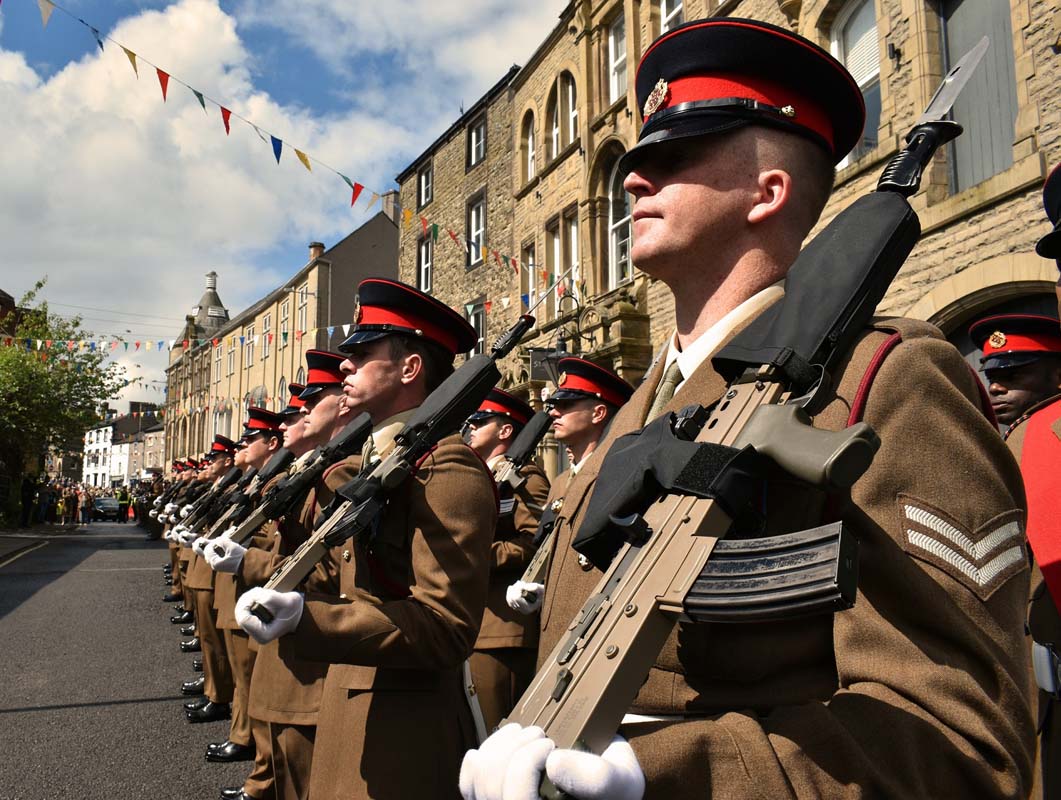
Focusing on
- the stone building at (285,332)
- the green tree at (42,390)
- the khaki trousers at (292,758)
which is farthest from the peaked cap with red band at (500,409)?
the green tree at (42,390)

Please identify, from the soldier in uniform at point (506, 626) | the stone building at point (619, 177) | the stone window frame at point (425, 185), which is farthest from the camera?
the stone window frame at point (425, 185)

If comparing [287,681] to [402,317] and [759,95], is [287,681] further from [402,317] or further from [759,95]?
[759,95]

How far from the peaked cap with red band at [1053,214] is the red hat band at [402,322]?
Result: 87.0 inches

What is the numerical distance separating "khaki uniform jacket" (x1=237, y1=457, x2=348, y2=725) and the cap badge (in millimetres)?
2369

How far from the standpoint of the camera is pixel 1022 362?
4.40 m

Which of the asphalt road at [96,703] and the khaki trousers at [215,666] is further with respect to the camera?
the khaki trousers at [215,666]

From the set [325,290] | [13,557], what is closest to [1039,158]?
[13,557]

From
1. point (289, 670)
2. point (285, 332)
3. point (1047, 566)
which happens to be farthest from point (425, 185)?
point (1047, 566)

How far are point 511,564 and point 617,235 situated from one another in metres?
11.2

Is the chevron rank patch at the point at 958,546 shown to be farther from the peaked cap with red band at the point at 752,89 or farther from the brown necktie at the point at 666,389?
the peaked cap with red band at the point at 752,89

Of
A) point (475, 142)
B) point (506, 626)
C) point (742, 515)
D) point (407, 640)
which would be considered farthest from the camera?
point (475, 142)

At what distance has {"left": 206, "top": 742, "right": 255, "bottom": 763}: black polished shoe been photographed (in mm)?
5840

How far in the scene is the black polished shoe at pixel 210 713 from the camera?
6883 millimetres

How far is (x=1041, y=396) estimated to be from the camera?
4367mm
